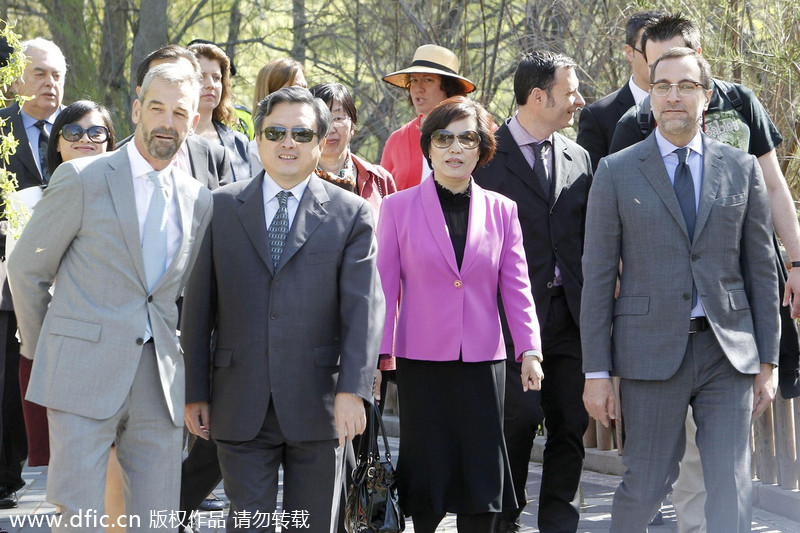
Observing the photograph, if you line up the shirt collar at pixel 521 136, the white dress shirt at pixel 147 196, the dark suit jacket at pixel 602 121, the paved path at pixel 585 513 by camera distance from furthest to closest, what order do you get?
1. the dark suit jacket at pixel 602 121
2. the paved path at pixel 585 513
3. the shirt collar at pixel 521 136
4. the white dress shirt at pixel 147 196

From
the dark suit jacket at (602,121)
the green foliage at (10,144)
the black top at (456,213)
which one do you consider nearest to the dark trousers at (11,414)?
the green foliage at (10,144)

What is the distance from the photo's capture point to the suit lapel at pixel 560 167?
569 centimetres

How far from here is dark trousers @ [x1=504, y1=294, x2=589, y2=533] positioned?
554 cm

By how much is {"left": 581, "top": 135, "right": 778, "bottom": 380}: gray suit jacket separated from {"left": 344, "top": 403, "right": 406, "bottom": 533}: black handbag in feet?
3.10

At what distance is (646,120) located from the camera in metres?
5.49

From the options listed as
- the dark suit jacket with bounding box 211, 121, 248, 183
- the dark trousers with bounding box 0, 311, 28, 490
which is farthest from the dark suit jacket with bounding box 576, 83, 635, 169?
the dark trousers with bounding box 0, 311, 28, 490

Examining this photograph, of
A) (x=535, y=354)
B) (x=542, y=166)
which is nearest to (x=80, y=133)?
(x=542, y=166)

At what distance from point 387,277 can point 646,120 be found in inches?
59.1

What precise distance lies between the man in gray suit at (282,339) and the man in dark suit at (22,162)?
215 centimetres

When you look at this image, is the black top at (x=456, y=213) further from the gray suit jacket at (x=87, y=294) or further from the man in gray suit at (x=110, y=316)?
the gray suit jacket at (x=87, y=294)

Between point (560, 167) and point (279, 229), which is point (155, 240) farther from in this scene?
point (560, 167)

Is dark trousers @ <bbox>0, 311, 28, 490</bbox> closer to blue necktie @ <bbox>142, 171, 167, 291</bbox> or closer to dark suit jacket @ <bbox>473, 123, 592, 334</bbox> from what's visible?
blue necktie @ <bbox>142, 171, 167, 291</bbox>

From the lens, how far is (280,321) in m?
4.41

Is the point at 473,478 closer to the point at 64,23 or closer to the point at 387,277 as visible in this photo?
the point at 387,277
